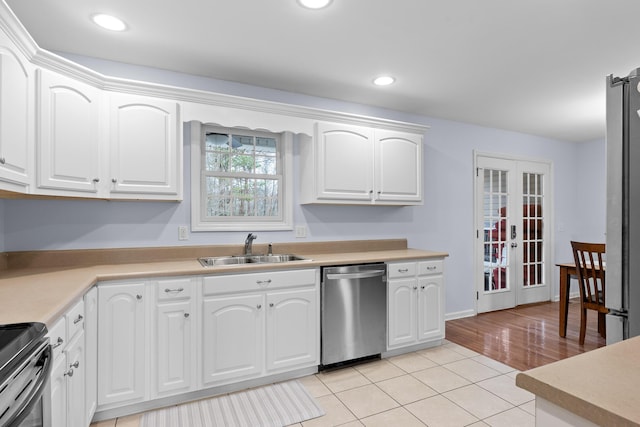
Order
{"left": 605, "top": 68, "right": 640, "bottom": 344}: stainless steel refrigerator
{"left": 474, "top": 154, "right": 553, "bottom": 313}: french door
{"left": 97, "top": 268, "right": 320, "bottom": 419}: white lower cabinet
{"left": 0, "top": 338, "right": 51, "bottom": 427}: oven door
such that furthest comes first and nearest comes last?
{"left": 474, "top": 154, "right": 553, "bottom": 313}: french door, {"left": 97, "top": 268, "right": 320, "bottom": 419}: white lower cabinet, {"left": 605, "top": 68, "right": 640, "bottom": 344}: stainless steel refrigerator, {"left": 0, "top": 338, "right": 51, "bottom": 427}: oven door

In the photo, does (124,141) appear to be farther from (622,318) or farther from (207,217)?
(622,318)

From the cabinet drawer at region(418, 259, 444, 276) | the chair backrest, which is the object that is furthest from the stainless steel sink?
the chair backrest

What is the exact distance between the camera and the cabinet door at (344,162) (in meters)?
3.16

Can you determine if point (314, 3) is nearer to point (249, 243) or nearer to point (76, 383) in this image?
point (249, 243)

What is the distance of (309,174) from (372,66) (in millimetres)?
1030

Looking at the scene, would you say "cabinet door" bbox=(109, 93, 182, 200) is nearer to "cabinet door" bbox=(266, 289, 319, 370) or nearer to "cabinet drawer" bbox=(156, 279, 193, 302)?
"cabinet drawer" bbox=(156, 279, 193, 302)

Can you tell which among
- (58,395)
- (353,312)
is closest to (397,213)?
(353,312)

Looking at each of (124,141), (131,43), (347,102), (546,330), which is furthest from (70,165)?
(546,330)

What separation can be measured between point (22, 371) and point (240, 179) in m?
2.30

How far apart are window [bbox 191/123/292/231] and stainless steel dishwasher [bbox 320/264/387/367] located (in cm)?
80

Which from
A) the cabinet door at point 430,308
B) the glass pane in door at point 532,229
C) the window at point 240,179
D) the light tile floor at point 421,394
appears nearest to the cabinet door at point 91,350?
the light tile floor at point 421,394

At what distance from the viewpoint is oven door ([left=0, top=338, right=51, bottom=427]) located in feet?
3.11

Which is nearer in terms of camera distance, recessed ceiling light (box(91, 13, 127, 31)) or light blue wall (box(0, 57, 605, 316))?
recessed ceiling light (box(91, 13, 127, 31))

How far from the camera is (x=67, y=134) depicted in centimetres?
221
